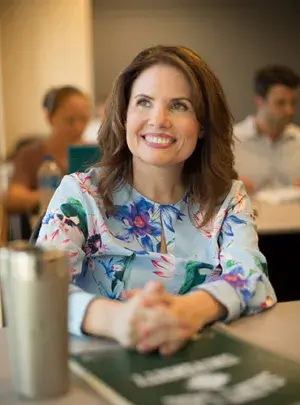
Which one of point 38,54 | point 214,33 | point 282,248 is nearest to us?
point 282,248

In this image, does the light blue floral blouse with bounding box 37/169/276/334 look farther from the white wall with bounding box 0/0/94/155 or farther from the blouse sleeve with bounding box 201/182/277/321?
the white wall with bounding box 0/0/94/155

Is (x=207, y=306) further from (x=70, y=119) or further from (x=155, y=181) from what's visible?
(x=70, y=119)

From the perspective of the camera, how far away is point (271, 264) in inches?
105

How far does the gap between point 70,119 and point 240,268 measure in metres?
2.17

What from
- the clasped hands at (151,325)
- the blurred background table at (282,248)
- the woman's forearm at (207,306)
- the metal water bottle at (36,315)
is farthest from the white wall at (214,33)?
→ the metal water bottle at (36,315)

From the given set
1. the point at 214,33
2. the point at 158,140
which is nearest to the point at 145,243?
the point at 158,140

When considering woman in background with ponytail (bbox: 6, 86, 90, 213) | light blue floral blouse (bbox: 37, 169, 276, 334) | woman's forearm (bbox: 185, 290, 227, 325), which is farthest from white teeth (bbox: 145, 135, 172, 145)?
woman in background with ponytail (bbox: 6, 86, 90, 213)

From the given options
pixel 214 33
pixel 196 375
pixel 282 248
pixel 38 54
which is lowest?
pixel 282 248

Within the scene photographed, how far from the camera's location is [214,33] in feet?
16.2

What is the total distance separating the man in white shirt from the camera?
3570mm

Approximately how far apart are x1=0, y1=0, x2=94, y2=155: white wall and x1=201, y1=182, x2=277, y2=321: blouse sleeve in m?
3.76

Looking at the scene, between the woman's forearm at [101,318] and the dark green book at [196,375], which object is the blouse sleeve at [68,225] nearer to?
the woman's forearm at [101,318]

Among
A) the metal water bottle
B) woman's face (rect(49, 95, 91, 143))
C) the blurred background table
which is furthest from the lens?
Result: woman's face (rect(49, 95, 91, 143))

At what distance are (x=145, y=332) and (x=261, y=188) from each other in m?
2.52
